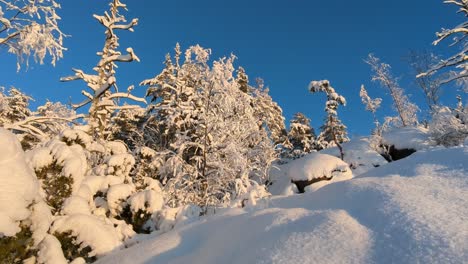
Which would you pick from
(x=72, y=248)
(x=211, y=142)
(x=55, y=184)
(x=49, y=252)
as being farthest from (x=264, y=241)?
(x=211, y=142)

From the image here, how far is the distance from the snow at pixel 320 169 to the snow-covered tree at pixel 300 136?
53.1ft

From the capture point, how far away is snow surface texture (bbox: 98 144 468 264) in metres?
3.35

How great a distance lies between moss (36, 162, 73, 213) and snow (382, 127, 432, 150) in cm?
2478

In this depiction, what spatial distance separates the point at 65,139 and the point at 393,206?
701cm

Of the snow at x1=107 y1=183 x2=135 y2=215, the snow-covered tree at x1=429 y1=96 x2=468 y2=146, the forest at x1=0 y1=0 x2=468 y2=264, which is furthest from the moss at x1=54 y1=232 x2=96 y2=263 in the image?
the snow-covered tree at x1=429 y1=96 x2=468 y2=146

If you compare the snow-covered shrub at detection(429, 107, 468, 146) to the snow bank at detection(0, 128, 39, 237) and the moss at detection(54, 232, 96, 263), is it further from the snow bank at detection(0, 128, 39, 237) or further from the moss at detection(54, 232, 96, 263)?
the snow bank at detection(0, 128, 39, 237)

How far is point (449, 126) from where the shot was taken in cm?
2159

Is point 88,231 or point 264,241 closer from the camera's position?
point 264,241

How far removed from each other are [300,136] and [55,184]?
116 feet

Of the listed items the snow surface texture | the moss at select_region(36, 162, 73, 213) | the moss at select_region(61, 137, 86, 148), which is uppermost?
the moss at select_region(61, 137, 86, 148)

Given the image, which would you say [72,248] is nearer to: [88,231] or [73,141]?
[88,231]

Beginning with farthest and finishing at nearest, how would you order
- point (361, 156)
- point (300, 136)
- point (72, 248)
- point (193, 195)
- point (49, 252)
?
1. point (300, 136)
2. point (361, 156)
3. point (193, 195)
4. point (72, 248)
5. point (49, 252)

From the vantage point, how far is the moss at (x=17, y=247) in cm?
464

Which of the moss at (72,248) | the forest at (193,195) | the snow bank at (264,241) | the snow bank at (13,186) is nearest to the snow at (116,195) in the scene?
the forest at (193,195)
